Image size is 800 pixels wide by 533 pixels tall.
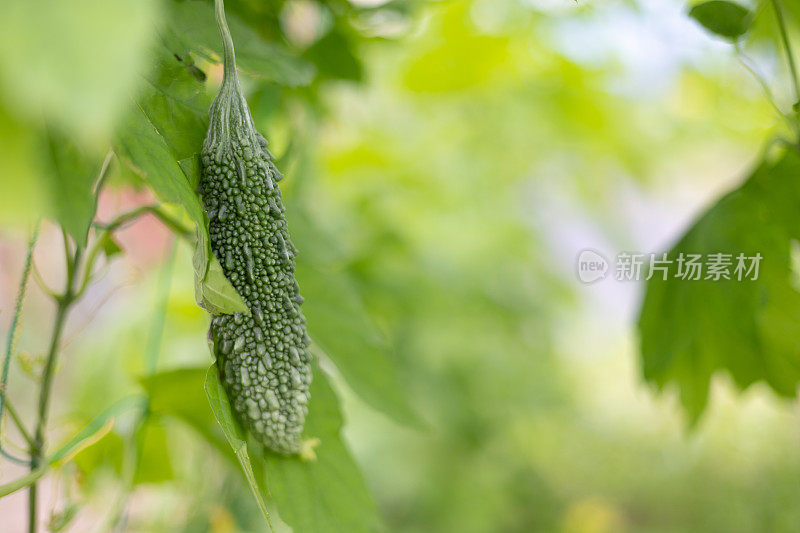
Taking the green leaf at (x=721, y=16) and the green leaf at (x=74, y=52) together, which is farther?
the green leaf at (x=721, y=16)

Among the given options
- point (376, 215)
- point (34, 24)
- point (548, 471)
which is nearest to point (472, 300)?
point (376, 215)

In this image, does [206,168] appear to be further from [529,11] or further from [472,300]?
[472,300]

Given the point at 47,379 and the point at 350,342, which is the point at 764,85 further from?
the point at 47,379

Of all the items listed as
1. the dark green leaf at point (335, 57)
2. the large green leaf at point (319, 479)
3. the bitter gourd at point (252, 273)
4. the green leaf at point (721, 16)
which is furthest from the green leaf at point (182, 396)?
the green leaf at point (721, 16)

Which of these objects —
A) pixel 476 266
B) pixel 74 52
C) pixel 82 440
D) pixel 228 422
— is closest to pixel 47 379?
pixel 82 440

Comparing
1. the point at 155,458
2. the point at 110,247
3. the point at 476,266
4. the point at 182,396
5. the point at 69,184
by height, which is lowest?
the point at 476,266

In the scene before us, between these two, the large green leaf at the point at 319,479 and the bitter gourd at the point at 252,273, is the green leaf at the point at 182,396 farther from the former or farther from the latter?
the bitter gourd at the point at 252,273

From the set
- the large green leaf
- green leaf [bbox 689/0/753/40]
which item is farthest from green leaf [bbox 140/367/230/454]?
green leaf [bbox 689/0/753/40]
